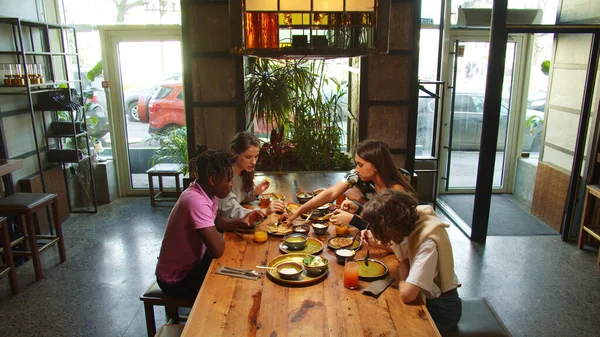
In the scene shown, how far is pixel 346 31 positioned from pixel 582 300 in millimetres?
3154

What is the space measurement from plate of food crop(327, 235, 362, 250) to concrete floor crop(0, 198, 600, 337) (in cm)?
155

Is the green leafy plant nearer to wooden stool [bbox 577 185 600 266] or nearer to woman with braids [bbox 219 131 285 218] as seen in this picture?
woman with braids [bbox 219 131 285 218]

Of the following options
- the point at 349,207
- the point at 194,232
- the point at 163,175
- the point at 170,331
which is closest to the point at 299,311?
the point at 170,331

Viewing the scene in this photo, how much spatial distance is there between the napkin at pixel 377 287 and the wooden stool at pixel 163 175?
13.9 ft

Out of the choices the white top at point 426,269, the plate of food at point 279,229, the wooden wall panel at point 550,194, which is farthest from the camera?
the wooden wall panel at point 550,194

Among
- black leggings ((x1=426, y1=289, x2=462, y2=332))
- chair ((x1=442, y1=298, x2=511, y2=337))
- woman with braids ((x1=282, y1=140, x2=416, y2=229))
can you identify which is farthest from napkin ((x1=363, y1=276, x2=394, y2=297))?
woman with braids ((x1=282, y1=140, x2=416, y2=229))

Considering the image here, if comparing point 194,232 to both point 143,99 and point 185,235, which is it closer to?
point 185,235

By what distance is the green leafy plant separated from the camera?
239 inches

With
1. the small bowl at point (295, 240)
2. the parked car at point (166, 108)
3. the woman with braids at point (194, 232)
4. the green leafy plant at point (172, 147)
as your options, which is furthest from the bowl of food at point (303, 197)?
the parked car at point (166, 108)

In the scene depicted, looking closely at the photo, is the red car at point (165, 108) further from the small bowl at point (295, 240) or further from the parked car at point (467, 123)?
the small bowl at point (295, 240)

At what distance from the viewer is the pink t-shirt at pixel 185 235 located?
2426 mm

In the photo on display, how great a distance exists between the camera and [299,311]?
1949mm

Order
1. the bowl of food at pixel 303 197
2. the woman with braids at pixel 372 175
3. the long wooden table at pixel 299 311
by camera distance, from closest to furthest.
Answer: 1. the long wooden table at pixel 299 311
2. the woman with braids at pixel 372 175
3. the bowl of food at pixel 303 197

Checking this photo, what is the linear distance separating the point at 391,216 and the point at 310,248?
0.66m
